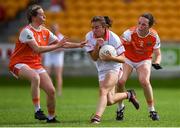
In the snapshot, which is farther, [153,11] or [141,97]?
[153,11]

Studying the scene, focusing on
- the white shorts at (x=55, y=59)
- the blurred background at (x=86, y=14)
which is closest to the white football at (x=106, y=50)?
the white shorts at (x=55, y=59)

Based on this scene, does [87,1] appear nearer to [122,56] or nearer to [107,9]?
[107,9]

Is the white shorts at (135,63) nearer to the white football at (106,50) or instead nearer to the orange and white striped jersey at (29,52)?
the white football at (106,50)

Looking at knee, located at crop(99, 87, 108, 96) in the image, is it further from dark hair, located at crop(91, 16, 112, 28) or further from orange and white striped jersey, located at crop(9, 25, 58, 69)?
orange and white striped jersey, located at crop(9, 25, 58, 69)

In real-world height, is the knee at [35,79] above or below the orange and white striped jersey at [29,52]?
below

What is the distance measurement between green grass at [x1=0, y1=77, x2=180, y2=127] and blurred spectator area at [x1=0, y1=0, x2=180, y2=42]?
7.97 feet

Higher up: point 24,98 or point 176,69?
point 176,69

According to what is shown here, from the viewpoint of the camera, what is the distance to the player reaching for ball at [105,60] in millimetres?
12883

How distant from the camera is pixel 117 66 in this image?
43.7ft

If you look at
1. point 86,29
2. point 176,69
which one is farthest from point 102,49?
point 86,29

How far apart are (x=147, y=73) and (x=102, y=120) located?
1264 millimetres

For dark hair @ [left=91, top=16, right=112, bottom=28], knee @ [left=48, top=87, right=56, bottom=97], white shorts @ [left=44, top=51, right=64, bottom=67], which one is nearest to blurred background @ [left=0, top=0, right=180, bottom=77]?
white shorts @ [left=44, top=51, right=64, bottom=67]

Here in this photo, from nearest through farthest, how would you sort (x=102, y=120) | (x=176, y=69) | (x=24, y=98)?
(x=102, y=120) → (x=24, y=98) → (x=176, y=69)

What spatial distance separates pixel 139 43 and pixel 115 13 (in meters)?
15.0
